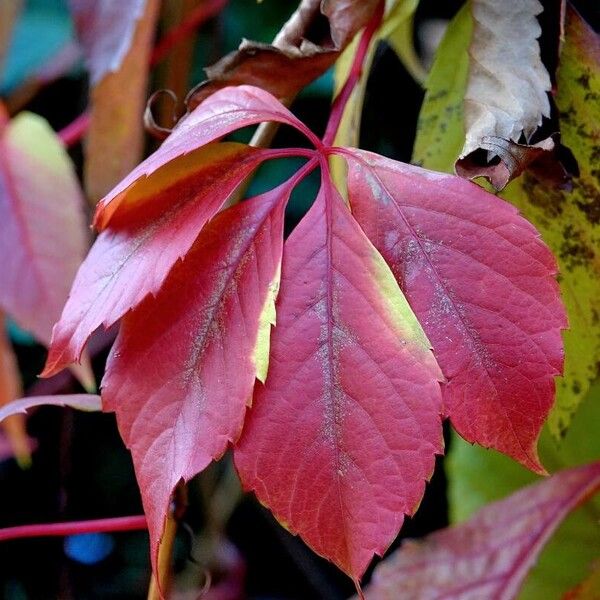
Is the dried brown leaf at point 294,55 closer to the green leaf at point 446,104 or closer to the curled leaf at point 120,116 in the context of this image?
the green leaf at point 446,104

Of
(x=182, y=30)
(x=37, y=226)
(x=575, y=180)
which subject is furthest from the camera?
(x=182, y=30)

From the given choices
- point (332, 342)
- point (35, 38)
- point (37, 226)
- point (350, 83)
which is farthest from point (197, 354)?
point (35, 38)

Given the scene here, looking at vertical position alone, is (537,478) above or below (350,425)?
below

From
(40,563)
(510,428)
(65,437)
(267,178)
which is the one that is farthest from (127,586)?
(510,428)

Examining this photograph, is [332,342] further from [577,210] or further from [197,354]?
[577,210]

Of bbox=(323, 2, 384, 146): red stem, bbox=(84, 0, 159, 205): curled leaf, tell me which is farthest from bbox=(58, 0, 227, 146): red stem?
bbox=(323, 2, 384, 146): red stem

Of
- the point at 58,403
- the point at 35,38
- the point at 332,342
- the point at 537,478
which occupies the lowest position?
the point at 35,38

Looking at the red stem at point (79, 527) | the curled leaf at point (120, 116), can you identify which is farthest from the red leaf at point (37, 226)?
the red stem at point (79, 527)

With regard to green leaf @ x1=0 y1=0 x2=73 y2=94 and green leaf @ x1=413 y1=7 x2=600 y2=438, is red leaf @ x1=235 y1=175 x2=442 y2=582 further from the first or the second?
green leaf @ x1=0 y1=0 x2=73 y2=94
